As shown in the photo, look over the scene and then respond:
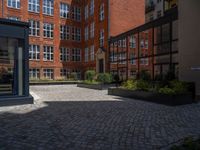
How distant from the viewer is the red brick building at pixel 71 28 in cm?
3425

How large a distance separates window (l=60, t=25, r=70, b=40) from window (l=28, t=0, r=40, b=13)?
5.37 m

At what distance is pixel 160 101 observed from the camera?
12.5 metres

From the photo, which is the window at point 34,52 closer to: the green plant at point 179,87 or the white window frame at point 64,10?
the white window frame at point 64,10

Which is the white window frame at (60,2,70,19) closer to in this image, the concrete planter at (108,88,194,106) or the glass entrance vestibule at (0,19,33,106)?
the concrete planter at (108,88,194,106)

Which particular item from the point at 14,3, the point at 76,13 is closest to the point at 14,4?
the point at 14,3

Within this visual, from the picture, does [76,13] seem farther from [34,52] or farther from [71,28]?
[34,52]

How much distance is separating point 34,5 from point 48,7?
2576 mm

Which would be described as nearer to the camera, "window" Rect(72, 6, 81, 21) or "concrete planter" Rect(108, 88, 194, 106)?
"concrete planter" Rect(108, 88, 194, 106)

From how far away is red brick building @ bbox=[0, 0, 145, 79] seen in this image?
112 ft

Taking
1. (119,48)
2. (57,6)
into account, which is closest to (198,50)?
(119,48)

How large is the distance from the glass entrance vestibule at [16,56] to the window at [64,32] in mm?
30038

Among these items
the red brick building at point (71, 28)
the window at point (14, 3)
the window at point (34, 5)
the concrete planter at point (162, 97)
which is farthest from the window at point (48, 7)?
the concrete planter at point (162, 97)

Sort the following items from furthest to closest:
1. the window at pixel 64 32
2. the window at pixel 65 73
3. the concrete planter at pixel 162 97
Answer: the window at pixel 64 32 < the window at pixel 65 73 < the concrete planter at pixel 162 97

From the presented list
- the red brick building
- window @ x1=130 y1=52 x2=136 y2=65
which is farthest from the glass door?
the red brick building
